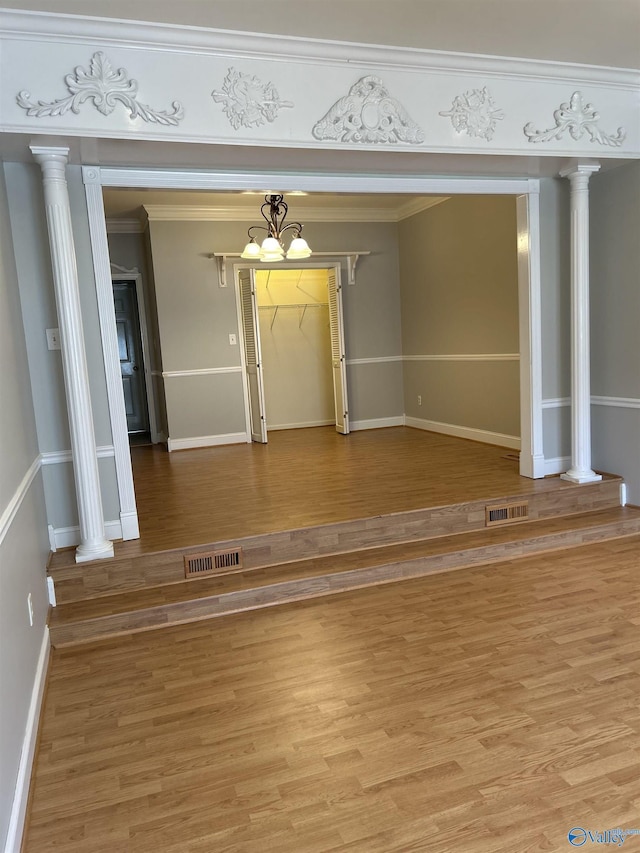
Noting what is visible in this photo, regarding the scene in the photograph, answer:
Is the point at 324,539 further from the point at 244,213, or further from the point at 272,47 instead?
the point at 244,213

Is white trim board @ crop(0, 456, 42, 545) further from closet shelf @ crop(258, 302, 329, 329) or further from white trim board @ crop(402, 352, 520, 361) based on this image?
closet shelf @ crop(258, 302, 329, 329)

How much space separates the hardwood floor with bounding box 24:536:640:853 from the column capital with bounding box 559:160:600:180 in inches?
108

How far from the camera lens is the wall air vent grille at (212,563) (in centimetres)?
352

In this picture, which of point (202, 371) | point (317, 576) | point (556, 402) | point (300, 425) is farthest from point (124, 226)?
point (317, 576)

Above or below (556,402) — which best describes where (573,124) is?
above

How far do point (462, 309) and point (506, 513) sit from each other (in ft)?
9.46

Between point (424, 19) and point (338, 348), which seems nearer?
point (424, 19)

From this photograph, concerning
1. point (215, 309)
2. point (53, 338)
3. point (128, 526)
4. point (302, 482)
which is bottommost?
point (302, 482)

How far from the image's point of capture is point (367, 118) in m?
3.33

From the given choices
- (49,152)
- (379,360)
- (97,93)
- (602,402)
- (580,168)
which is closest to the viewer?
A: (97,93)

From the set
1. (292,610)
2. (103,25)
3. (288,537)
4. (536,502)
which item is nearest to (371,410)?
(536,502)

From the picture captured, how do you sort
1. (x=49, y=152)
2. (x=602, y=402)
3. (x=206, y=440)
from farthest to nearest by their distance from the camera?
(x=206, y=440), (x=602, y=402), (x=49, y=152)

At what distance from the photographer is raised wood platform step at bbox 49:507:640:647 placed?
124 inches

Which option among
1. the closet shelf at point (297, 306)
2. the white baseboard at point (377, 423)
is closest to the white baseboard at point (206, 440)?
the white baseboard at point (377, 423)
